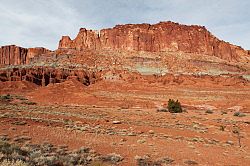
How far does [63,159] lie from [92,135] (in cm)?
558

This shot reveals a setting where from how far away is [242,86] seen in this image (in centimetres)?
6431

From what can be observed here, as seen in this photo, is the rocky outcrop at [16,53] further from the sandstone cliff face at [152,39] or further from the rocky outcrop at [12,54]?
the sandstone cliff face at [152,39]

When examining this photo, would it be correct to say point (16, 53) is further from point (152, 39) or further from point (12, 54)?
point (152, 39)

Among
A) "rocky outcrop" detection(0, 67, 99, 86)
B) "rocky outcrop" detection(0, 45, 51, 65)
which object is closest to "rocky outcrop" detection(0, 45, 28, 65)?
"rocky outcrop" detection(0, 45, 51, 65)

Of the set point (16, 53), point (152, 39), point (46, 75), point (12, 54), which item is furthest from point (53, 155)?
point (12, 54)

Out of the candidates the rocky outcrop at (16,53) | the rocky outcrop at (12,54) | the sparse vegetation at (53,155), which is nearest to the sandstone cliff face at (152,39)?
the rocky outcrop at (16,53)

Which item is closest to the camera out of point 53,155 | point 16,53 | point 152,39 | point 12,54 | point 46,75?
point 53,155

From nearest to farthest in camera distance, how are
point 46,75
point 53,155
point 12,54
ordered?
point 53,155 → point 46,75 → point 12,54

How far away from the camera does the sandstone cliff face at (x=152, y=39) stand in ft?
321

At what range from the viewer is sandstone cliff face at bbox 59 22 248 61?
97875 millimetres

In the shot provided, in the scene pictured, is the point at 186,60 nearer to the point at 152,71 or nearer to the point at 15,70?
the point at 152,71

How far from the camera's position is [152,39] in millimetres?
99875

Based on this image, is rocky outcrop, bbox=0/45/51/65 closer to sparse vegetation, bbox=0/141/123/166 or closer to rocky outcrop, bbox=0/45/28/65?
rocky outcrop, bbox=0/45/28/65

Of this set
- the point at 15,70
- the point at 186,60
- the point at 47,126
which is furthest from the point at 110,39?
the point at 47,126
